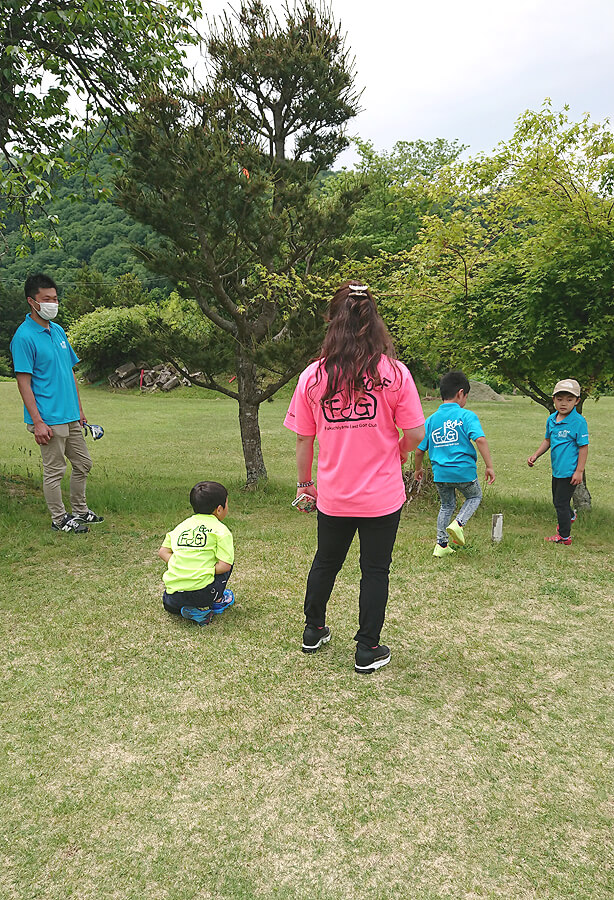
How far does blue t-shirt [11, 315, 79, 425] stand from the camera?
5371 mm

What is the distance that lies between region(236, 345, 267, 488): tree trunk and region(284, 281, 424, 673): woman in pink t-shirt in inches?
206

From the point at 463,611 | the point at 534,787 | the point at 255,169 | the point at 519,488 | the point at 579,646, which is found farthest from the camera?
the point at 519,488

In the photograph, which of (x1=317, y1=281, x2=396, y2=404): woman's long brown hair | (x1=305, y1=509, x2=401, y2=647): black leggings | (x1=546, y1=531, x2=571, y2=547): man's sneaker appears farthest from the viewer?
(x1=546, y1=531, x2=571, y2=547): man's sneaker

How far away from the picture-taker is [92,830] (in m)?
2.17

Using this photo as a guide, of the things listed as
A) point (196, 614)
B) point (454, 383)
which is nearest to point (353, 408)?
point (196, 614)

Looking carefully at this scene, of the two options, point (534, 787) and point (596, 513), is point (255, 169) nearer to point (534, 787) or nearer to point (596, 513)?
point (596, 513)

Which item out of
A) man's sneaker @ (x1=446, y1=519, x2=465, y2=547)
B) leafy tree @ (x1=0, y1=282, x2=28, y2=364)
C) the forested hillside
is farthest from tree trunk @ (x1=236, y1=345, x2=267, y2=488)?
leafy tree @ (x1=0, y1=282, x2=28, y2=364)

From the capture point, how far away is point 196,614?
3.82m

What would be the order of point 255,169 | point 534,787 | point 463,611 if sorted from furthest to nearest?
point 255,169
point 463,611
point 534,787

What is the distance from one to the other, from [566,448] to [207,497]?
3691mm

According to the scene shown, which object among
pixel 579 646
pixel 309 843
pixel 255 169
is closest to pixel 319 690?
pixel 309 843

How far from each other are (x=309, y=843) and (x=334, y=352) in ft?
6.54

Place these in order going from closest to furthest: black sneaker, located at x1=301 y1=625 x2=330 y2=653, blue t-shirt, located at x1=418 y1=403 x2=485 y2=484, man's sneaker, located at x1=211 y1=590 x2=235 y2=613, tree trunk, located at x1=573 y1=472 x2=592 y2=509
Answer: black sneaker, located at x1=301 y1=625 x2=330 y2=653, man's sneaker, located at x1=211 y1=590 x2=235 y2=613, blue t-shirt, located at x1=418 y1=403 x2=485 y2=484, tree trunk, located at x1=573 y1=472 x2=592 y2=509

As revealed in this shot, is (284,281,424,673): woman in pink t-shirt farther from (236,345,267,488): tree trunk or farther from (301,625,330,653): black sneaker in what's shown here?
(236,345,267,488): tree trunk
